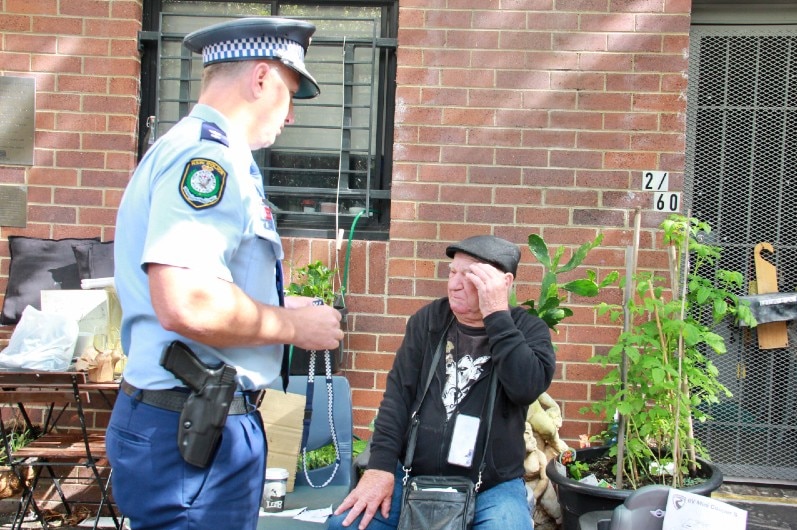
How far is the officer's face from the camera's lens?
2.20 meters

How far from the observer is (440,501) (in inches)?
116

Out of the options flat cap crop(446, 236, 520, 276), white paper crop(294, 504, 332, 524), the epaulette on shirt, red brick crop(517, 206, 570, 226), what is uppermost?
the epaulette on shirt

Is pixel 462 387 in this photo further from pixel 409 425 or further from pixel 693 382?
pixel 693 382

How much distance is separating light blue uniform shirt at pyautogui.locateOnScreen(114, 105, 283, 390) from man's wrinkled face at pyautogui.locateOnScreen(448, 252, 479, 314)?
3.90ft

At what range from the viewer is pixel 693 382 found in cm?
379

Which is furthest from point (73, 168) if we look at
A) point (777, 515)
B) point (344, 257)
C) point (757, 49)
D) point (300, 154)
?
point (777, 515)

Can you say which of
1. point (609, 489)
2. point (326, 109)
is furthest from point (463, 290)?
point (326, 109)

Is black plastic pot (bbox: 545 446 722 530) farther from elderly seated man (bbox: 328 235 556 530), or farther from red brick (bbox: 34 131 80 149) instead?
red brick (bbox: 34 131 80 149)

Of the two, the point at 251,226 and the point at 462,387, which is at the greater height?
the point at 251,226

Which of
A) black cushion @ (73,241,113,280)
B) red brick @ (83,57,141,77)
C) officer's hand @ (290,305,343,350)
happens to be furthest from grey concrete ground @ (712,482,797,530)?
red brick @ (83,57,141,77)

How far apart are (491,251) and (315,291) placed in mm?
1324

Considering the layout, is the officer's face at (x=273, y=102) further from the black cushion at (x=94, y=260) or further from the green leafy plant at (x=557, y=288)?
→ the black cushion at (x=94, y=260)

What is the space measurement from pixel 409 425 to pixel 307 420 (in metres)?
0.72

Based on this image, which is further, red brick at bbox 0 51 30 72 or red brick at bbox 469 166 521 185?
red brick at bbox 0 51 30 72
